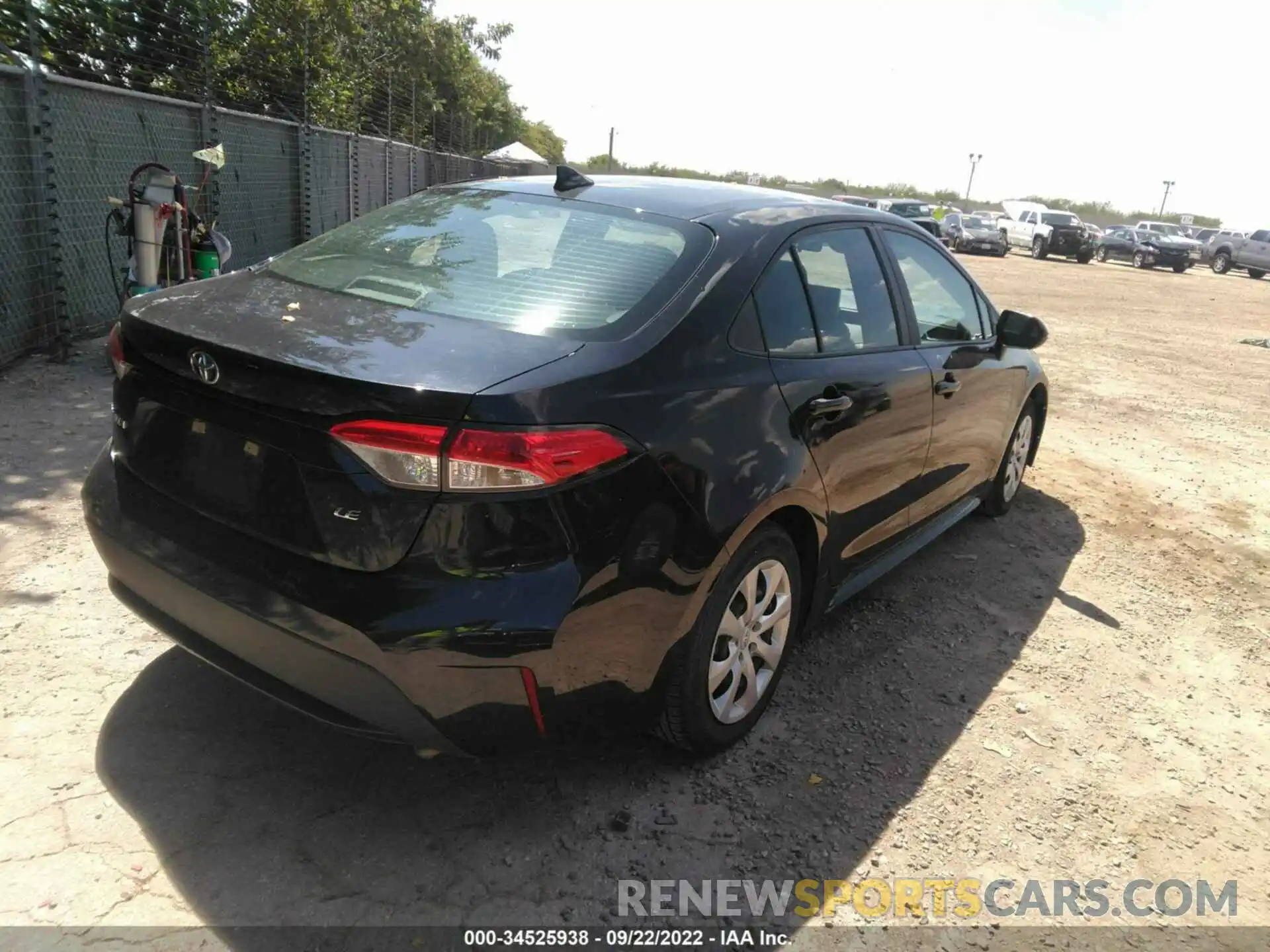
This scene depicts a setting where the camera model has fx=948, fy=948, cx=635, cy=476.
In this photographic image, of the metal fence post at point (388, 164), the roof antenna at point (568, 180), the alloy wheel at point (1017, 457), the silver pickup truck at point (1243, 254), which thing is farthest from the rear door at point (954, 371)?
the silver pickup truck at point (1243, 254)

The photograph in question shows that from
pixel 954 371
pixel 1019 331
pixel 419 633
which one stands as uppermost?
pixel 1019 331

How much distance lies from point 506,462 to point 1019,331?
10.9 feet

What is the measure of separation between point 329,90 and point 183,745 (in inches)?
587

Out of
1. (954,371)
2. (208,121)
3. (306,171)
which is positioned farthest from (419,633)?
(306,171)

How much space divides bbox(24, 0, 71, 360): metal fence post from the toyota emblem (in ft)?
16.6

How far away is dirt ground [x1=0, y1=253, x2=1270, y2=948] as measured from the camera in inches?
91.2

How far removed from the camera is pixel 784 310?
3.00m

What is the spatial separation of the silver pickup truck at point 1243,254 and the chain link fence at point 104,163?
1272 inches

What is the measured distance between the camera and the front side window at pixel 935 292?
12.8ft

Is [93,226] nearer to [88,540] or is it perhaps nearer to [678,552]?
[88,540]

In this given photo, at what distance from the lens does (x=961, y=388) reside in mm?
4102

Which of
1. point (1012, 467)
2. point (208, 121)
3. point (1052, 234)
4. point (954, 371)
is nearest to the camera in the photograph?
point (954, 371)

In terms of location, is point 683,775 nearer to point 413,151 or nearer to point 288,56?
point 288,56

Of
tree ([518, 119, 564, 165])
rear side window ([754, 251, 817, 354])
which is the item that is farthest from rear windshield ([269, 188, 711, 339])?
tree ([518, 119, 564, 165])
